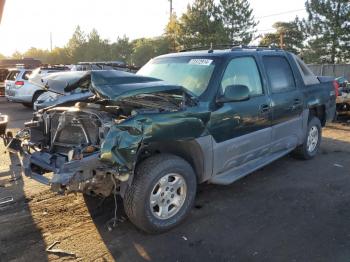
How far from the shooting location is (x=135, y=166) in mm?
3869

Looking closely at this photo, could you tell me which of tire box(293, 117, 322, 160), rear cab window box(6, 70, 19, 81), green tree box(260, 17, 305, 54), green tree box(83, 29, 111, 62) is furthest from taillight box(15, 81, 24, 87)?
green tree box(83, 29, 111, 62)

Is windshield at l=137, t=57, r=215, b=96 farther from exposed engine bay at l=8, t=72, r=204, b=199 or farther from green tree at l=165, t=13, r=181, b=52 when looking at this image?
green tree at l=165, t=13, r=181, b=52

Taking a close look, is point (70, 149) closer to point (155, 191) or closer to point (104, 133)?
point (104, 133)

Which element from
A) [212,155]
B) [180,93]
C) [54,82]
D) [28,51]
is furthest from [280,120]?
[28,51]

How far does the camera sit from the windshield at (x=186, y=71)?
15.1 feet

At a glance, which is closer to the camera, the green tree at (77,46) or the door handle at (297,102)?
the door handle at (297,102)

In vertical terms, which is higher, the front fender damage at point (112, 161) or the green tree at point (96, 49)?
the green tree at point (96, 49)

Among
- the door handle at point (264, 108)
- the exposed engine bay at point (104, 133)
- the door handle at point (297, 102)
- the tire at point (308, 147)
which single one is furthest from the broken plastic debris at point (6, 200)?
the tire at point (308, 147)

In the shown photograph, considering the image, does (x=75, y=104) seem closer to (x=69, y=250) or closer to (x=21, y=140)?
(x=21, y=140)

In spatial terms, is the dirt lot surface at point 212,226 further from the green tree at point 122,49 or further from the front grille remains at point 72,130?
the green tree at point 122,49

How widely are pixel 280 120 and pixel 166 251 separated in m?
2.80

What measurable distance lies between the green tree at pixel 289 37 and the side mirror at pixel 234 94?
32.6 metres

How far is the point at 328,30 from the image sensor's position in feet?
106

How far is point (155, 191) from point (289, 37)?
47.8 m
